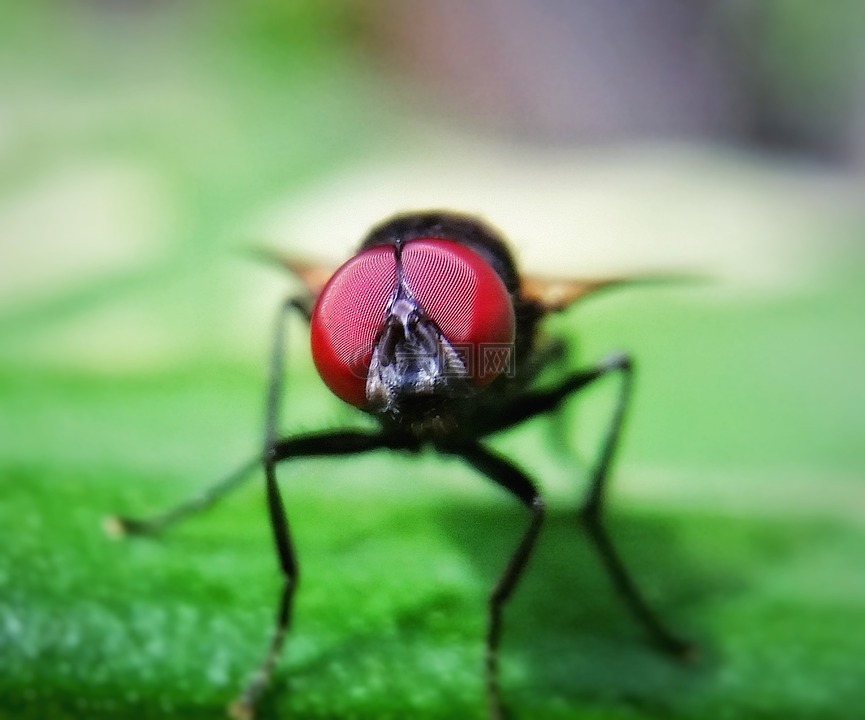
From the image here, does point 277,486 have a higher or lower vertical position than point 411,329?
lower

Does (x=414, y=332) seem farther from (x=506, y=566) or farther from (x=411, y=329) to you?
(x=506, y=566)

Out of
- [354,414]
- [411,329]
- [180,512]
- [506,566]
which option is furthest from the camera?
[354,414]

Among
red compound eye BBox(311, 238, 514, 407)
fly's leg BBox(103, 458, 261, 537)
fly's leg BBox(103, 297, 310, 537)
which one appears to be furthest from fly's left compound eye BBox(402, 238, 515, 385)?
fly's leg BBox(103, 458, 261, 537)

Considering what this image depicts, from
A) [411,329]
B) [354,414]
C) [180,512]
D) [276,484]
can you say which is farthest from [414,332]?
[180,512]

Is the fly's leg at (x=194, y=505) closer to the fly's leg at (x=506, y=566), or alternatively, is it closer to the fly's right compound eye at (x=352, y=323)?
the fly's right compound eye at (x=352, y=323)

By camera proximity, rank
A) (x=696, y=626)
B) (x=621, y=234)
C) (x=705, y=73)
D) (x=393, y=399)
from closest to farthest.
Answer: (x=393, y=399)
(x=696, y=626)
(x=621, y=234)
(x=705, y=73)

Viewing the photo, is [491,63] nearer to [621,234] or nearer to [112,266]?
[621,234]

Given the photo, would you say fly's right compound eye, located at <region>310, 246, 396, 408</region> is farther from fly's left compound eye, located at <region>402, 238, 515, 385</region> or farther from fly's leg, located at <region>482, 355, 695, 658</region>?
fly's leg, located at <region>482, 355, 695, 658</region>

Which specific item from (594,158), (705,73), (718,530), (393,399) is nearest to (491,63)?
(705,73)
